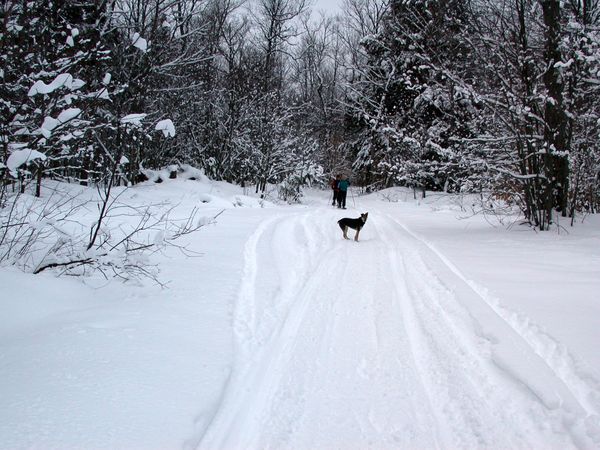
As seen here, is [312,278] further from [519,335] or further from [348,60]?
[348,60]

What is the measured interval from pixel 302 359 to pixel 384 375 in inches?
28.3

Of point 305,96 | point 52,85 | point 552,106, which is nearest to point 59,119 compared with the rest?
point 52,85

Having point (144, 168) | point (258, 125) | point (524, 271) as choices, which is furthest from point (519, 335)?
point (258, 125)

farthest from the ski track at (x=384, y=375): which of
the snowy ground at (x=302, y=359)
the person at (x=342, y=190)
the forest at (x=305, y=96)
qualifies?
the person at (x=342, y=190)

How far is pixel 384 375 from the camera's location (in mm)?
3221

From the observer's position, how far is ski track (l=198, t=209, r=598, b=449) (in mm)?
2523

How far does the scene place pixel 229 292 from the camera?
5070 mm

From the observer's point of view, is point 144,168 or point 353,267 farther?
point 144,168

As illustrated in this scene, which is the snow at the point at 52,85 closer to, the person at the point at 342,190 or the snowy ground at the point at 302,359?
the snowy ground at the point at 302,359

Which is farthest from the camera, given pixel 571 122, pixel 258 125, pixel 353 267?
pixel 258 125

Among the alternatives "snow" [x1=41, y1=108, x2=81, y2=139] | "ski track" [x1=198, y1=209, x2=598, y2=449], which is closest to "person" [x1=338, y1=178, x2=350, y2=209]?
"ski track" [x1=198, y1=209, x2=598, y2=449]

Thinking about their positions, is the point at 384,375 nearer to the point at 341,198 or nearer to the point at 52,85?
the point at 52,85

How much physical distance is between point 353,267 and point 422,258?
4.78ft

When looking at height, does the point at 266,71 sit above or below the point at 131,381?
above
